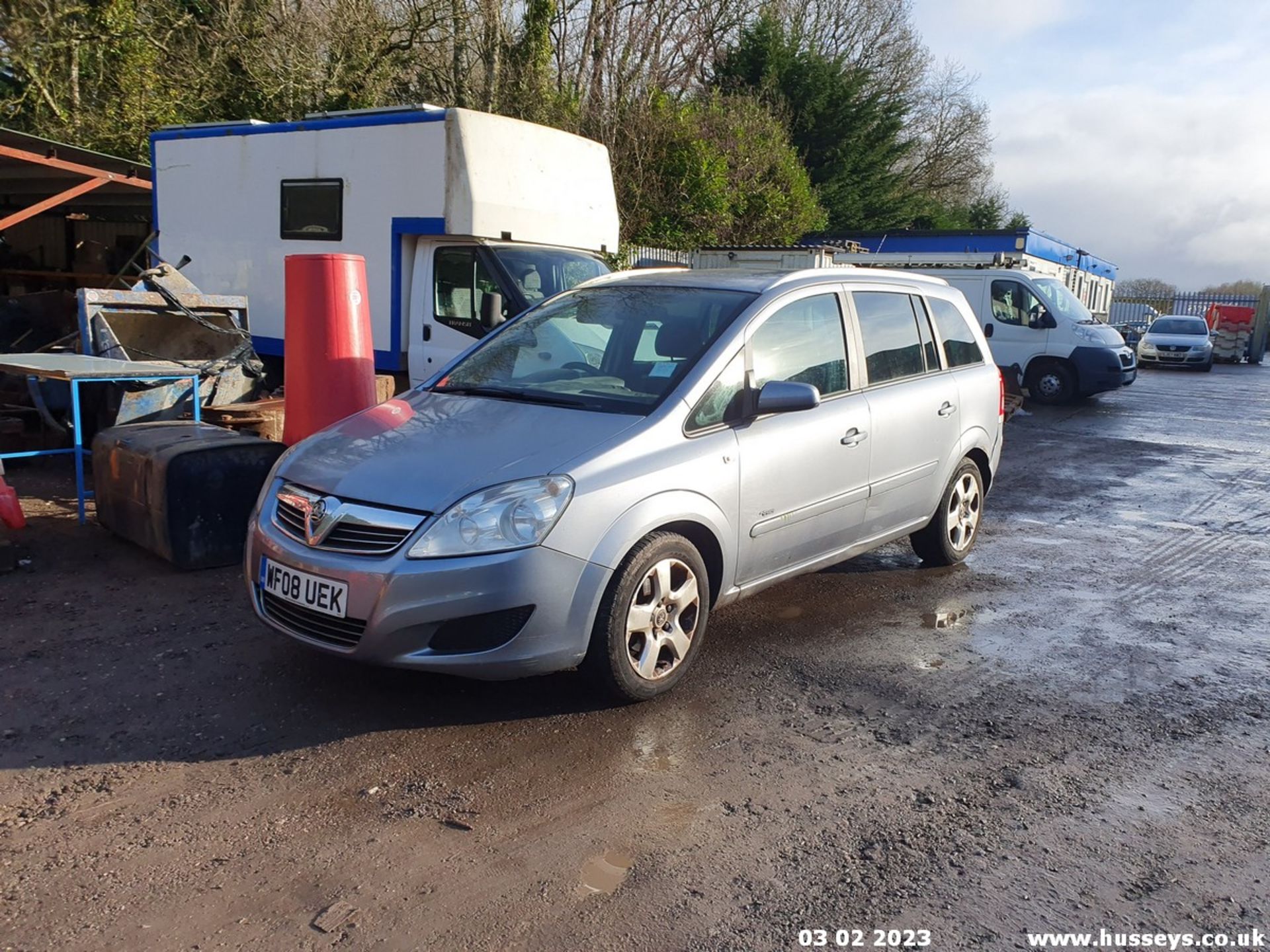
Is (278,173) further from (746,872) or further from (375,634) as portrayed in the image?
(746,872)

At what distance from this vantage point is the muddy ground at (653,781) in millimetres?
2863

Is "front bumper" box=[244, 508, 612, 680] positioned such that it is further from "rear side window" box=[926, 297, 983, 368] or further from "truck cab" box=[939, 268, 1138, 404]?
"truck cab" box=[939, 268, 1138, 404]

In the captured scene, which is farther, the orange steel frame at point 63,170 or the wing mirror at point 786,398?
the orange steel frame at point 63,170

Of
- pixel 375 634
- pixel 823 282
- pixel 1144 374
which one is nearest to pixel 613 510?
pixel 375 634

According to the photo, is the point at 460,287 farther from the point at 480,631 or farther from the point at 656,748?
the point at 656,748

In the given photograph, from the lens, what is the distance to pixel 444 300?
9.30 meters

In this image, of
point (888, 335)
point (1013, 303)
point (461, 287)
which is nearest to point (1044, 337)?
point (1013, 303)

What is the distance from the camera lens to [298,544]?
3.96 metres

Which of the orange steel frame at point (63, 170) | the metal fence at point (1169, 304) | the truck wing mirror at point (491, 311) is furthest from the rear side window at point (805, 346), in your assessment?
the metal fence at point (1169, 304)

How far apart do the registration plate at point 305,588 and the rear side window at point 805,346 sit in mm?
2080

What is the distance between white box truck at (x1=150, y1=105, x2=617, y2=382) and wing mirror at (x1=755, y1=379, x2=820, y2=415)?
4.30 m

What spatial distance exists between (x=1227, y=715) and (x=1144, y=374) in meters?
25.0
